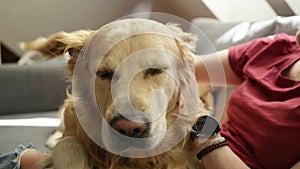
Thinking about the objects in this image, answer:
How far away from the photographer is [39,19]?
2.92 meters

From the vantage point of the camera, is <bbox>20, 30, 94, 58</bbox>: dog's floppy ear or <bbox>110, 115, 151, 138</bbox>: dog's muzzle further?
<bbox>20, 30, 94, 58</bbox>: dog's floppy ear

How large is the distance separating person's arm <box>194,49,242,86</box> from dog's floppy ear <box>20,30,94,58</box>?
35 cm

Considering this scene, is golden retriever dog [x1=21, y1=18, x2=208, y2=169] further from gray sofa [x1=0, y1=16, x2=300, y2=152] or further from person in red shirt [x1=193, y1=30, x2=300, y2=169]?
gray sofa [x1=0, y1=16, x2=300, y2=152]

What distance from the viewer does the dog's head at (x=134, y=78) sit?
3.18ft

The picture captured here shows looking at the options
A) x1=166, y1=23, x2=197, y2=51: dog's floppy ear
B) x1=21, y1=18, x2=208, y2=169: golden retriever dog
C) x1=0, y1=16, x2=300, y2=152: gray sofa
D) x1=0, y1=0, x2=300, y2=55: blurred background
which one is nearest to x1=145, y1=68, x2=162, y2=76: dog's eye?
x1=21, y1=18, x2=208, y2=169: golden retriever dog

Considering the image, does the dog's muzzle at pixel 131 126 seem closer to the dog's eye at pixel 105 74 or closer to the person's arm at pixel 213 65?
the dog's eye at pixel 105 74

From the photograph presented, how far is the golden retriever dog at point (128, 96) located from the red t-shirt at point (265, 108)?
15 centimetres

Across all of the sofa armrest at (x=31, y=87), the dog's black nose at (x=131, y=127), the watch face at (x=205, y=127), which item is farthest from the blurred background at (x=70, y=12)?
the dog's black nose at (x=131, y=127)

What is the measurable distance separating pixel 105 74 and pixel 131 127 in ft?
0.62

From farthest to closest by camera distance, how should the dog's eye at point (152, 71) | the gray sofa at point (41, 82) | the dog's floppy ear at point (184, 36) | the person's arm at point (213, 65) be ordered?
the gray sofa at point (41, 82) < the person's arm at point (213, 65) < the dog's floppy ear at point (184, 36) < the dog's eye at point (152, 71)

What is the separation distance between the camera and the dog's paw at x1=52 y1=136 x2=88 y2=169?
1062 mm

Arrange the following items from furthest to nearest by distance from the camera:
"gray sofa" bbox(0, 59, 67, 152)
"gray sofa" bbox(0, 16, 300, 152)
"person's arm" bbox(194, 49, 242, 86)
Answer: "gray sofa" bbox(0, 59, 67, 152) < "gray sofa" bbox(0, 16, 300, 152) < "person's arm" bbox(194, 49, 242, 86)

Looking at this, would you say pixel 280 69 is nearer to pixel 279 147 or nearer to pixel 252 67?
pixel 252 67

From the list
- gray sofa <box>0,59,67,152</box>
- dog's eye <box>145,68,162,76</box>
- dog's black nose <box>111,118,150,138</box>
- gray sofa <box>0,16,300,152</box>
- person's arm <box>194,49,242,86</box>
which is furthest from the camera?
gray sofa <box>0,59,67,152</box>
